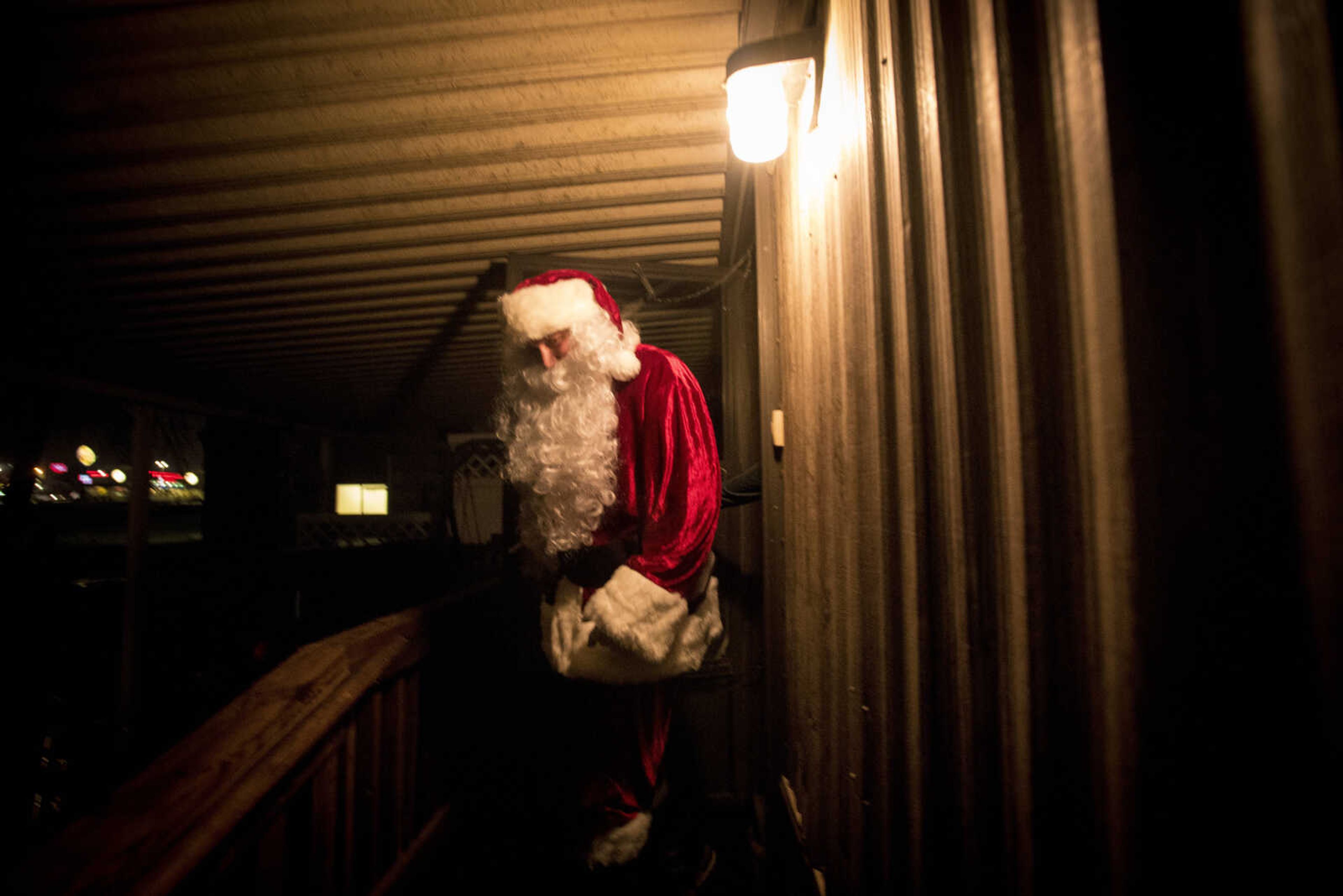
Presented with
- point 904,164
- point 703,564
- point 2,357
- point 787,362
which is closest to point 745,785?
point 703,564

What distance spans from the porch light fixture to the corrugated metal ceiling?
0.99 m

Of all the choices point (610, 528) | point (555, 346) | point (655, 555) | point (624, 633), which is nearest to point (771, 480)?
point (655, 555)

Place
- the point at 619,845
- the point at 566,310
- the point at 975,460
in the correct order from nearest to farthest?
the point at 975,460 → the point at 619,845 → the point at 566,310

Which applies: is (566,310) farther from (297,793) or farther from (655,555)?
(297,793)

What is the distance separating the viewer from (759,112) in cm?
166

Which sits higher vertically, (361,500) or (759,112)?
(759,112)

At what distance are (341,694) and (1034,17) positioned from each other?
2.32 metres

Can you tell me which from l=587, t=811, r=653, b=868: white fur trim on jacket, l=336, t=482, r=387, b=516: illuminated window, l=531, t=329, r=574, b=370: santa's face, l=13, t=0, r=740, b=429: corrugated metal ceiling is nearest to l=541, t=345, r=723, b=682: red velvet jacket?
l=531, t=329, r=574, b=370: santa's face

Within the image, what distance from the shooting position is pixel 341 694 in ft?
5.85

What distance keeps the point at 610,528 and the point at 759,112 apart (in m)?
1.64

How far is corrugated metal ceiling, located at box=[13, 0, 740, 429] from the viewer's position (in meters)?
2.36

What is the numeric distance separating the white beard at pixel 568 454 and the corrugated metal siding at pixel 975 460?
1.23 meters

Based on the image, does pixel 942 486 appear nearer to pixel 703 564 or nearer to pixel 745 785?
pixel 703 564

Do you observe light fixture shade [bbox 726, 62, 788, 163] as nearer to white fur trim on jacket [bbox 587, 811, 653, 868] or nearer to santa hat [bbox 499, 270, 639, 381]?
santa hat [bbox 499, 270, 639, 381]
